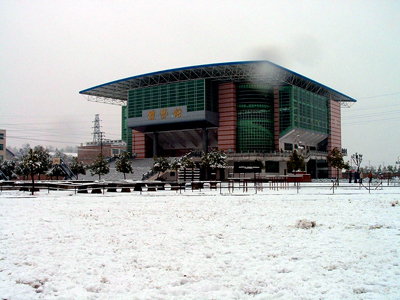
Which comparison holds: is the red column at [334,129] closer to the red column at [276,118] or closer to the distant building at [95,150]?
the red column at [276,118]

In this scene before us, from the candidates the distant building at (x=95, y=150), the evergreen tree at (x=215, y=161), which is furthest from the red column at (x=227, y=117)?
the distant building at (x=95, y=150)

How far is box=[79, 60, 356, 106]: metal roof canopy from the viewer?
75.9 metres

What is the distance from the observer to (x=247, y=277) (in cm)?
735

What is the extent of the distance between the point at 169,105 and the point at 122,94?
2140cm

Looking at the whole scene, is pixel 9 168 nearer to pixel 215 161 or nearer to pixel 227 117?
pixel 215 161

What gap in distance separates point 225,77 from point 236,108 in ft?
23.7

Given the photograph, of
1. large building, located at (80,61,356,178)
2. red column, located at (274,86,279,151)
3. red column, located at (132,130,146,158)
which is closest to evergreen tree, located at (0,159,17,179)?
large building, located at (80,61,356,178)

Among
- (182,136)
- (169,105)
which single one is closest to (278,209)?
(169,105)

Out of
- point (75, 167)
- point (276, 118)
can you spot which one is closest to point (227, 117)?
point (276, 118)

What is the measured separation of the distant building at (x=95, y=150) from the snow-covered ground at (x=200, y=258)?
11785 cm

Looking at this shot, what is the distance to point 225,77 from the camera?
262 feet

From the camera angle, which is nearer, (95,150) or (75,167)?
(75,167)

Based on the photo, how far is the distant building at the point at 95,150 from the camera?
13425cm

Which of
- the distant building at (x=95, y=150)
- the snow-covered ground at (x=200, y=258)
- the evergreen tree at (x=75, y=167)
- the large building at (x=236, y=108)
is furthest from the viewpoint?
the distant building at (x=95, y=150)
